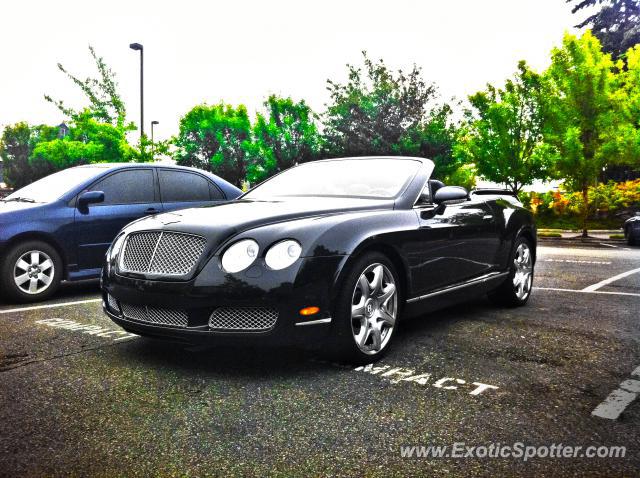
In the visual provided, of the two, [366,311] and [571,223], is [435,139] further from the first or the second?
[366,311]

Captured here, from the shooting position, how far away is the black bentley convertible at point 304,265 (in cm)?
359

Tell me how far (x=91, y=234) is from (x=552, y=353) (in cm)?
503

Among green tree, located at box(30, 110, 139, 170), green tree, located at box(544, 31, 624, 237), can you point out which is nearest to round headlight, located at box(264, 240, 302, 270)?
green tree, located at box(544, 31, 624, 237)

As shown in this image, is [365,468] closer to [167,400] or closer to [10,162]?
[167,400]

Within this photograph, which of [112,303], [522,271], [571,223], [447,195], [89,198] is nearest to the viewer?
[112,303]

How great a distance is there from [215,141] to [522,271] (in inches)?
2017

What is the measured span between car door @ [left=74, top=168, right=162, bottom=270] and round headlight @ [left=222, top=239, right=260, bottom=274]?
3.83 metres

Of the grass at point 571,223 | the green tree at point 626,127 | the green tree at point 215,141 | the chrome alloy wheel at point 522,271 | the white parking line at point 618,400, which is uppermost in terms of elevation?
the green tree at point 215,141

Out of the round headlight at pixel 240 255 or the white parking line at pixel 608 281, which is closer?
the round headlight at pixel 240 255

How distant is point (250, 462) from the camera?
255 centimetres

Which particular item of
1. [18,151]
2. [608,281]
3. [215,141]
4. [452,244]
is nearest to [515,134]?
[608,281]

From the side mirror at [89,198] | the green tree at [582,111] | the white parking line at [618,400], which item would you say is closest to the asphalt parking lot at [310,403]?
the white parking line at [618,400]

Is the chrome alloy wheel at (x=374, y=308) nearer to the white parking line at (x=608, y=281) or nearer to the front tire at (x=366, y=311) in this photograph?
the front tire at (x=366, y=311)

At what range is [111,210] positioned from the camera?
23.4ft
